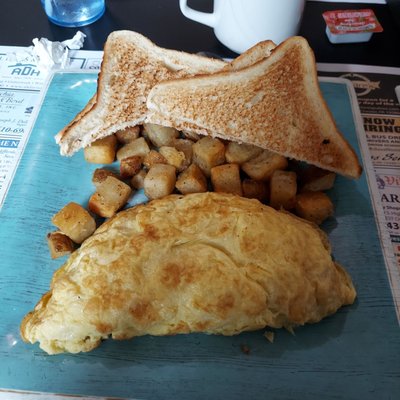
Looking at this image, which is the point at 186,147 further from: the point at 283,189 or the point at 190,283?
the point at 190,283

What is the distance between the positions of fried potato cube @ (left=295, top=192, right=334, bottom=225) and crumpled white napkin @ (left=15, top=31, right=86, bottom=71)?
1.51 metres

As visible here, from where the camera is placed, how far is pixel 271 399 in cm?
106

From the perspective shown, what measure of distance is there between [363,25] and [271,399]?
6.75ft

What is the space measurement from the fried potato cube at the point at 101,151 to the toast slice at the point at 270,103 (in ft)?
0.74

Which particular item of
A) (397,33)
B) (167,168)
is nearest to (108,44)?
(167,168)

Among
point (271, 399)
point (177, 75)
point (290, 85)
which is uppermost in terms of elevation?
point (290, 85)

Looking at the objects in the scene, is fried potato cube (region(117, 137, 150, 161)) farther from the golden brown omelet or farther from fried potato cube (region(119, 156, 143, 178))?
the golden brown omelet

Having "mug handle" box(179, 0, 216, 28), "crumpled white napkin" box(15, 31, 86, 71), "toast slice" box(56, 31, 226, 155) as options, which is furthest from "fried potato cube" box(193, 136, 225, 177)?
"crumpled white napkin" box(15, 31, 86, 71)

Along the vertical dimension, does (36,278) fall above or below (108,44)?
below

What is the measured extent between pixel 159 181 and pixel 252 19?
36.5 inches

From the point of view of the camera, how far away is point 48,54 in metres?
2.15

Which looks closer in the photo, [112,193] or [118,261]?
[118,261]

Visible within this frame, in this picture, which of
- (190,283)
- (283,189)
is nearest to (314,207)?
(283,189)

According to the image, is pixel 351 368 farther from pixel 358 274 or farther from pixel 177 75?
pixel 177 75
